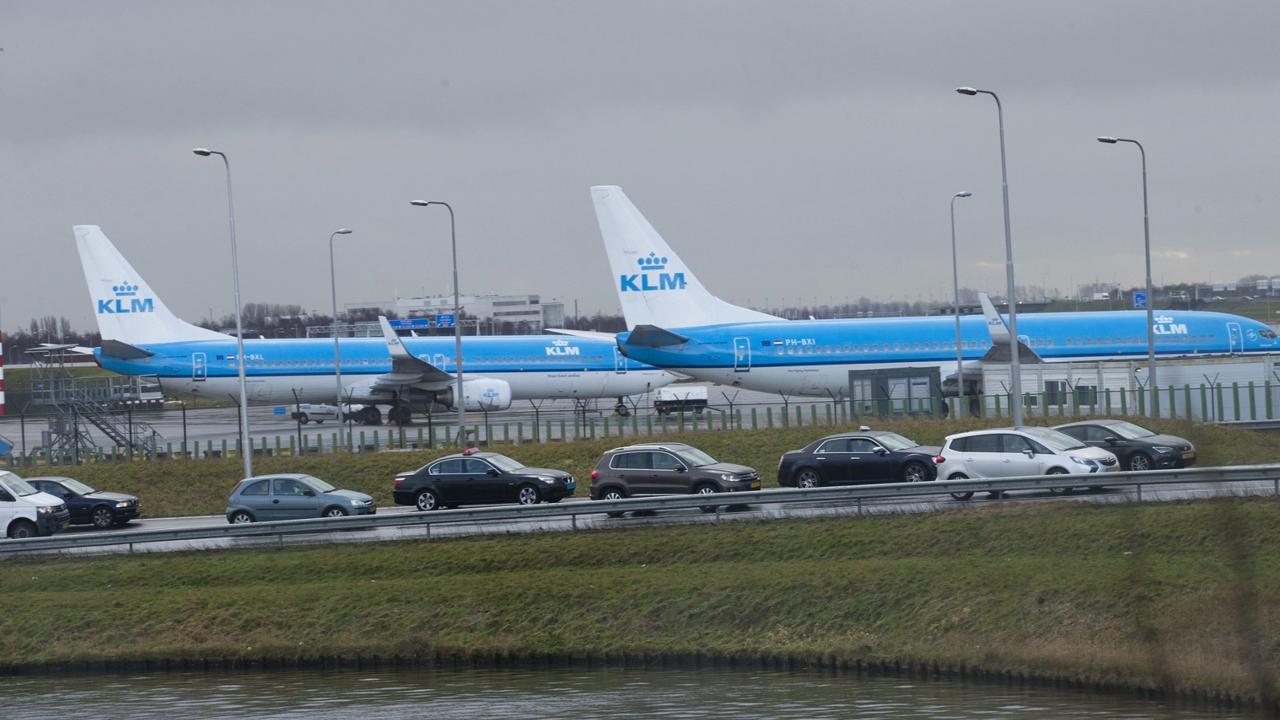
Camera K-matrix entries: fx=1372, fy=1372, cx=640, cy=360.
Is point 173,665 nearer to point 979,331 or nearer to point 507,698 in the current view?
point 507,698

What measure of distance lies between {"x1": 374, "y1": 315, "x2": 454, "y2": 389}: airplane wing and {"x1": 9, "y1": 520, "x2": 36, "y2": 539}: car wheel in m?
32.0

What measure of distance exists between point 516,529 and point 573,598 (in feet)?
17.5

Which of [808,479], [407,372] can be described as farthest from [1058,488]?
[407,372]

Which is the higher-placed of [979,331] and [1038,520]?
[979,331]

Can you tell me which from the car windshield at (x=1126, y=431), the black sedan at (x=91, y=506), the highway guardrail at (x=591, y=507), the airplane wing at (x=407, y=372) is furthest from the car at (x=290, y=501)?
the airplane wing at (x=407, y=372)

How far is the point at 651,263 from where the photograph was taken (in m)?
Answer: 59.4

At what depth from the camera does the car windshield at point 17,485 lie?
35688 mm

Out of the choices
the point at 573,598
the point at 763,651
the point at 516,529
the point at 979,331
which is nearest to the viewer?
the point at 763,651

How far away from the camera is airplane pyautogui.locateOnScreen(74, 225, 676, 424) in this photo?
6756 cm

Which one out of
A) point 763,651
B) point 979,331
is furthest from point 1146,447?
point 979,331

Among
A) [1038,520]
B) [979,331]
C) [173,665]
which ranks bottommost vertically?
[173,665]

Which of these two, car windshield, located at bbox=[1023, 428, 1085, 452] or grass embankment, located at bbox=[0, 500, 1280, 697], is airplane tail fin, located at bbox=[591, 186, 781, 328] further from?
grass embankment, located at bbox=[0, 500, 1280, 697]

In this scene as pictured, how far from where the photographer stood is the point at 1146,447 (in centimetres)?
3294

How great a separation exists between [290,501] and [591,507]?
8.89 metres
